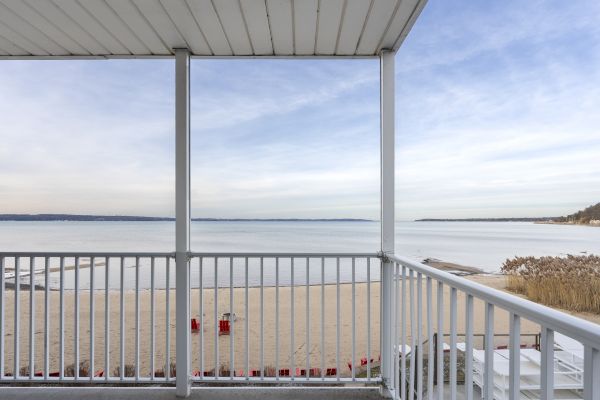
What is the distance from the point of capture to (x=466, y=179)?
5137mm

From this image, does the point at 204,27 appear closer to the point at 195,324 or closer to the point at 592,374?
the point at 592,374

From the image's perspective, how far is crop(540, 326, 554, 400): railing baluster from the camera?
2.69 ft

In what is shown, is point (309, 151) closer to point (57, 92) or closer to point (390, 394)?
point (57, 92)

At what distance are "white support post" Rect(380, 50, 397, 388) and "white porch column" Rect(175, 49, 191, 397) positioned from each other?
133 cm

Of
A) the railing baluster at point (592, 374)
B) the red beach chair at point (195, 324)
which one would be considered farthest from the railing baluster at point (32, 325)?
the railing baluster at point (592, 374)

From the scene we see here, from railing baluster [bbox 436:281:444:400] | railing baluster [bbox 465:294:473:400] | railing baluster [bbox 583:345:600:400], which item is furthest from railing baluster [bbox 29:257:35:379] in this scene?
railing baluster [bbox 583:345:600:400]

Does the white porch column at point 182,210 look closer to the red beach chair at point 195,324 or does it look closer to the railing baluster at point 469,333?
the red beach chair at point 195,324

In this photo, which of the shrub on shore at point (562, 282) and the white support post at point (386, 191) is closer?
the shrub on shore at point (562, 282)

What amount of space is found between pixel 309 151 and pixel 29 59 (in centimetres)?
880

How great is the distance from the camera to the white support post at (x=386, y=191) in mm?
2482

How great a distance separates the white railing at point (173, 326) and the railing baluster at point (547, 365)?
1.66 meters

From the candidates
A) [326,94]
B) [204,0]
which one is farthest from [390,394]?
[326,94]

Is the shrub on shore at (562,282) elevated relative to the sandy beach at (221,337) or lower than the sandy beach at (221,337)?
elevated

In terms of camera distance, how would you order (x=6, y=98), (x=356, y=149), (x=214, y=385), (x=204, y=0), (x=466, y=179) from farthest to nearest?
(x=356, y=149)
(x=6, y=98)
(x=466, y=179)
(x=214, y=385)
(x=204, y=0)
